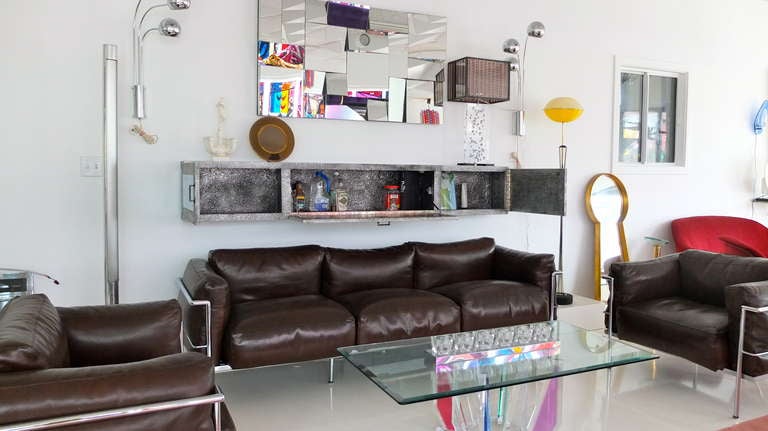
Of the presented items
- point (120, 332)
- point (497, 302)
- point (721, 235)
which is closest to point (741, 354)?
point (497, 302)

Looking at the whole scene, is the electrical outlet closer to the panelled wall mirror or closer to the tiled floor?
the panelled wall mirror

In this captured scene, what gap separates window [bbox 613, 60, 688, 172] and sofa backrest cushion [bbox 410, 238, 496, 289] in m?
1.99

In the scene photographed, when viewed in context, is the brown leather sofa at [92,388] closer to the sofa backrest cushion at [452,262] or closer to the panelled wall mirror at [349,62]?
the sofa backrest cushion at [452,262]

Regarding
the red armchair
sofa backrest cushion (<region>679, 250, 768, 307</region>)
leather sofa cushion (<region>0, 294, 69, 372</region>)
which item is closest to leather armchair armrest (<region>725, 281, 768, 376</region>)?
sofa backrest cushion (<region>679, 250, 768, 307</region>)

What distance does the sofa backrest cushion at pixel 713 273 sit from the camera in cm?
386

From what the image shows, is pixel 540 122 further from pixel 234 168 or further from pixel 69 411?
pixel 69 411

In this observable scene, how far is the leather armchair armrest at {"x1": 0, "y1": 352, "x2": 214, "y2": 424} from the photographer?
1591mm

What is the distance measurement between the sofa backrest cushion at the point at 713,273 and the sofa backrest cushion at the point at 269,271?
2.55 metres

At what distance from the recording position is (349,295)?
13.0 ft

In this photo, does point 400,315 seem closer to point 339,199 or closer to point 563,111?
point 339,199

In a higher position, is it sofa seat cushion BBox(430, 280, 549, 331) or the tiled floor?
sofa seat cushion BBox(430, 280, 549, 331)

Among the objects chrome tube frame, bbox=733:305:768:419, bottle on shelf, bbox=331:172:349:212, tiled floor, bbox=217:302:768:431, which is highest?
bottle on shelf, bbox=331:172:349:212

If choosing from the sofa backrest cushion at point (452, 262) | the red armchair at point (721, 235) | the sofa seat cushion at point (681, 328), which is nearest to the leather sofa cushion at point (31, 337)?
the sofa backrest cushion at point (452, 262)

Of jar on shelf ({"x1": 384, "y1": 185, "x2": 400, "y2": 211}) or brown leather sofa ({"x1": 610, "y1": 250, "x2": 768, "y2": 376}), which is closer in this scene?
brown leather sofa ({"x1": 610, "y1": 250, "x2": 768, "y2": 376})
